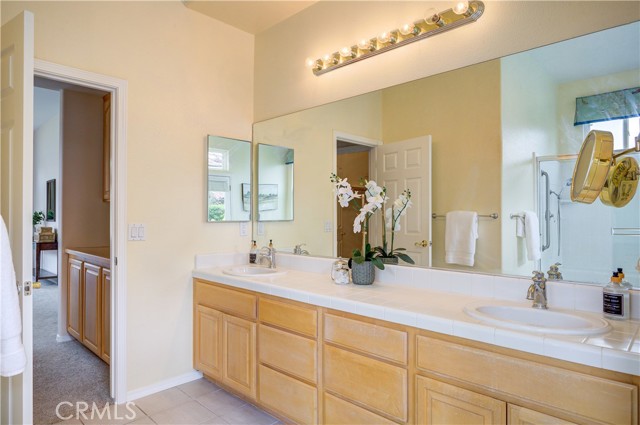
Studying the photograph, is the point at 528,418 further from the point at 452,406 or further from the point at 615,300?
the point at 615,300

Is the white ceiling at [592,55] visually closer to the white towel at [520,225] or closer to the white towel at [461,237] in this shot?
the white towel at [520,225]

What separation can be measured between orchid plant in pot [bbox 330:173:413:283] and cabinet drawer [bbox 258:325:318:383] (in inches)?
21.1

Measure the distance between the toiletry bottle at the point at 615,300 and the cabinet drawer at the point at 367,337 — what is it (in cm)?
78

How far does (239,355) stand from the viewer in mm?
2359

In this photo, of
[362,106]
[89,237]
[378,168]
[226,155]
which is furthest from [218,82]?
[89,237]

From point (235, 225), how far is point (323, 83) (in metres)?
1.29

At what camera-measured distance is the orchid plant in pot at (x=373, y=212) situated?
7.10 feet

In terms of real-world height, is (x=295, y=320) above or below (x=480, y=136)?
below

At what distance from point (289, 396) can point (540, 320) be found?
1288 mm

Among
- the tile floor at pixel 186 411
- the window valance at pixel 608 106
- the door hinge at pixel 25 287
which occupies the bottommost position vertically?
the tile floor at pixel 186 411

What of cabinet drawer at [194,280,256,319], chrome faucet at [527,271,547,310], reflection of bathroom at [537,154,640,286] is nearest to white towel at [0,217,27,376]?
cabinet drawer at [194,280,256,319]

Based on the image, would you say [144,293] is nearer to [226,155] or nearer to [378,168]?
[226,155]

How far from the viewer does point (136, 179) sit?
250 cm

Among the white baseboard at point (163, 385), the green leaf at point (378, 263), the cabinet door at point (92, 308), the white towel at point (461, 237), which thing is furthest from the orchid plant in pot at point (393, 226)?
the cabinet door at point (92, 308)
